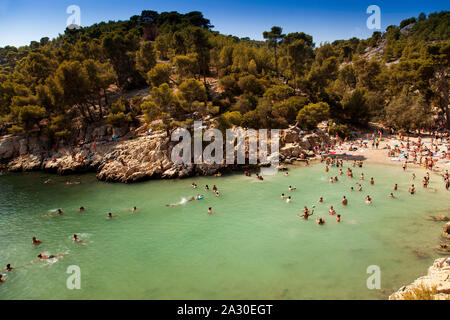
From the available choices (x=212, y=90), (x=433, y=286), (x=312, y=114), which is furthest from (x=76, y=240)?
(x=212, y=90)

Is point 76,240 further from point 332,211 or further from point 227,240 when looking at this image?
point 332,211

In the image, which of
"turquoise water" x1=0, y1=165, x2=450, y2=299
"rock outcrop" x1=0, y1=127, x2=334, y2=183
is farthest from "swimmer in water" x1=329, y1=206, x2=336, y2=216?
"rock outcrop" x1=0, y1=127, x2=334, y2=183

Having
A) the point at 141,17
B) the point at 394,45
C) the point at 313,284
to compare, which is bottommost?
the point at 313,284

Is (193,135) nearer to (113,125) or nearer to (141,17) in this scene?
(113,125)

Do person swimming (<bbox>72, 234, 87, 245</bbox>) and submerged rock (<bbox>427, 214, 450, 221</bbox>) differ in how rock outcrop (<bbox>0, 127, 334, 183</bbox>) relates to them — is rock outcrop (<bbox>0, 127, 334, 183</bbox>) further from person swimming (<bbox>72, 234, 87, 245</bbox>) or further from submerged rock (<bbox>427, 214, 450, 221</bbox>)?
submerged rock (<bbox>427, 214, 450, 221</bbox>)

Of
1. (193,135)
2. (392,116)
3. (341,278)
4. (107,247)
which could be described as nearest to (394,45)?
(392,116)
